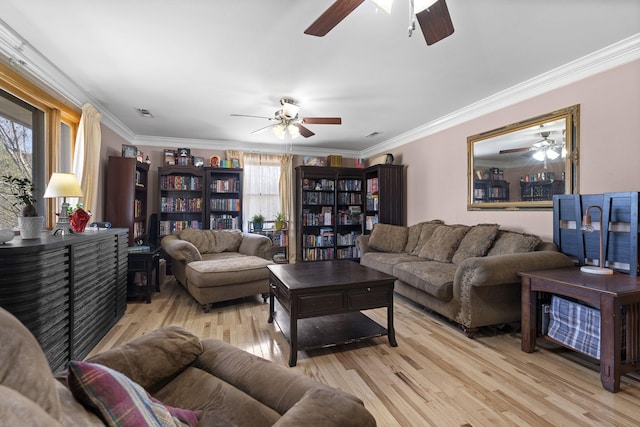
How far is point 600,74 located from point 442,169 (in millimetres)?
1913

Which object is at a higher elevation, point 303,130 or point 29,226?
point 303,130

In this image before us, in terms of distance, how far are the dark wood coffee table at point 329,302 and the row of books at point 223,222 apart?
2859 millimetres

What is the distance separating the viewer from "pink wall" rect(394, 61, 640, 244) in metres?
A: 2.33

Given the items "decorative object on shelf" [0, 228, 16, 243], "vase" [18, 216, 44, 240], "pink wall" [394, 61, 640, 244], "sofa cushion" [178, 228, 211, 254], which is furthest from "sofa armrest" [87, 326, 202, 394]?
"pink wall" [394, 61, 640, 244]

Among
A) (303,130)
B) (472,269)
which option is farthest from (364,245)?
(472,269)

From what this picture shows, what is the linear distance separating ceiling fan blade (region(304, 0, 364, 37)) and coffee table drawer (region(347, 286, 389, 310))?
1815 mm

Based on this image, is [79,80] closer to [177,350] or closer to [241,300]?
[241,300]

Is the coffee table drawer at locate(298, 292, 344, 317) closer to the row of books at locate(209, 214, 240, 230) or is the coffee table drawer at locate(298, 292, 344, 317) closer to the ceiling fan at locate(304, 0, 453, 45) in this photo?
the ceiling fan at locate(304, 0, 453, 45)

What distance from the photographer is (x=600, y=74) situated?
2.50 meters

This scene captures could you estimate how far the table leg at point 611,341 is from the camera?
1766 millimetres

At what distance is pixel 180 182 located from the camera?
199 inches

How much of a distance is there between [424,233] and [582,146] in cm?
193

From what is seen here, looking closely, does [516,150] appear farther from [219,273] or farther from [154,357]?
[154,357]

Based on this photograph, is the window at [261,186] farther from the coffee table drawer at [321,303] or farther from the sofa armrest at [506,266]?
the sofa armrest at [506,266]
